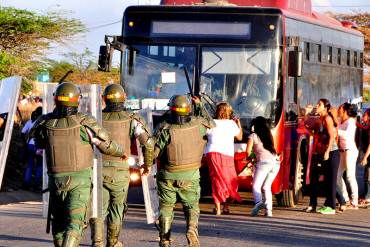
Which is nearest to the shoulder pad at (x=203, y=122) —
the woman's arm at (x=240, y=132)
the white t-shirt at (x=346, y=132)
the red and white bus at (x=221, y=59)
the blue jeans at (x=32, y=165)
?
the woman's arm at (x=240, y=132)


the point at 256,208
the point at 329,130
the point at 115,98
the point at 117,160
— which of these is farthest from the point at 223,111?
the point at 117,160

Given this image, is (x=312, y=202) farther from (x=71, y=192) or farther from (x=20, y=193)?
(x=71, y=192)

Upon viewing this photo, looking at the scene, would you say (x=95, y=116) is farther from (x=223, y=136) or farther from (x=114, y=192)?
(x=223, y=136)

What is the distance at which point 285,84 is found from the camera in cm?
1627

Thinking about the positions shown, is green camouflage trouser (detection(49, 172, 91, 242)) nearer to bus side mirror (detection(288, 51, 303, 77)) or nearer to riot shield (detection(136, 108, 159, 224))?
riot shield (detection(136, 108, 159, 224))

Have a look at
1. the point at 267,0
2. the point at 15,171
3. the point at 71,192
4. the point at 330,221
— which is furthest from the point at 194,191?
the point at 15,171

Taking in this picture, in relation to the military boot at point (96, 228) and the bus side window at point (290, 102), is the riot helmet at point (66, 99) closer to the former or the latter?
the military boot at point (96, 228)

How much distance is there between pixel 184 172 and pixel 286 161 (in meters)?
5.83

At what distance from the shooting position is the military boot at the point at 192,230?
35.6ft

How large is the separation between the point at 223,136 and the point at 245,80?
1.34m

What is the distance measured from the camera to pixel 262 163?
1568 cm

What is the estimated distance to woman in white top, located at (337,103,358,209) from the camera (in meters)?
16.8

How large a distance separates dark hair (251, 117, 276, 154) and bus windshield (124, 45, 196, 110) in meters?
1.31

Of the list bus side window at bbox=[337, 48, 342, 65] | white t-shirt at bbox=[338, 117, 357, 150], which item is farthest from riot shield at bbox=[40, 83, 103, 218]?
bus side window at bbox=[337, 48, 342, 65]
